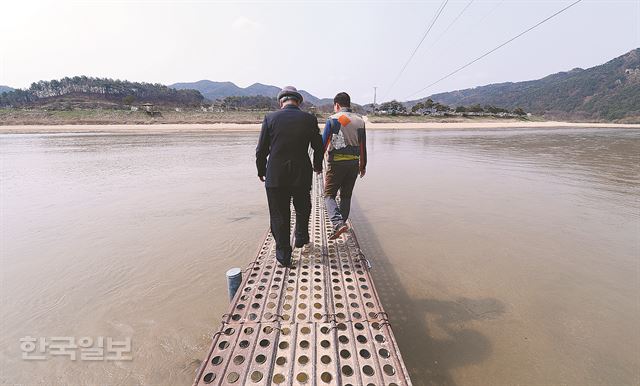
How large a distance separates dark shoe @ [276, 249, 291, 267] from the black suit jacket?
0.78 meters

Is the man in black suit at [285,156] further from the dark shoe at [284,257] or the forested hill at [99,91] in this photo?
the forested hill at [99,91]

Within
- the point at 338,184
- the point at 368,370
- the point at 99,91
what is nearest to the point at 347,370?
the point at 368,370

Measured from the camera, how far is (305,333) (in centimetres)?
218

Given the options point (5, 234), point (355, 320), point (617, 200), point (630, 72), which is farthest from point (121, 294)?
point (630, 72)

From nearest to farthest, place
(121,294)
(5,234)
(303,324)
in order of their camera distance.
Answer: (303,324) < (121,294) < (5,234)

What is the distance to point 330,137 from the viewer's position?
12.5ft

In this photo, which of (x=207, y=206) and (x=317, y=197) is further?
(x=207, y=206)

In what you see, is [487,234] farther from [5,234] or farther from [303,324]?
[5,234]

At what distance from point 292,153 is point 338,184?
4.04 ft

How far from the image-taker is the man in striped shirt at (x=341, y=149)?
12.3 ft

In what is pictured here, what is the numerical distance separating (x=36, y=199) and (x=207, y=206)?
4.57 meters

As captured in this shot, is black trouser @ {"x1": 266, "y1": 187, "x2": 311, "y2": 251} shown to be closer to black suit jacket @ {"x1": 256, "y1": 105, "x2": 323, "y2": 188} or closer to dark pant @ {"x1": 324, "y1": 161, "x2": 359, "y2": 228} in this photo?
black suit jacket @ {"x1": 256, "y1": 105, "x2": 323, "y2": 188}

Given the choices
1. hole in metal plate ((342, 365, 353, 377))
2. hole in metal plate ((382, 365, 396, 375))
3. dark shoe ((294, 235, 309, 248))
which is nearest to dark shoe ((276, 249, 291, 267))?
dark shoe ((294, 235, 309, 248))

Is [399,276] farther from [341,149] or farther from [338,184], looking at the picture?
[341,149]
